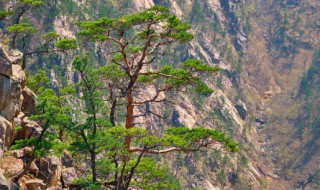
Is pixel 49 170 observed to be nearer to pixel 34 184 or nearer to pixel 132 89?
pixel 34 184

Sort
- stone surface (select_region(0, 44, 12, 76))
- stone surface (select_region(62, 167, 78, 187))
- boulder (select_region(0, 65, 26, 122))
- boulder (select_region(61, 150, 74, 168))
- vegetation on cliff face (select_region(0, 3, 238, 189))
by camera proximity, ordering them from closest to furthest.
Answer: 1. vegetation on cliff face (select_region(0, 3, 238, 189))
2. stone surface (select_region(0, 44, 12, 76))
3. boulder (select_region(0, 65, 26, 122))
4. stone surface (select_region(62, 167, 78, 187))
5. boulder (select_region(61, 150, 74, 168))

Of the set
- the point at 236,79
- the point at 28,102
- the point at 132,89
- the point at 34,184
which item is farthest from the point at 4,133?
the point at 236,79

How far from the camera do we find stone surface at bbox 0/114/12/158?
18.3 metres

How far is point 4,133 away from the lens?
1859 centimetres

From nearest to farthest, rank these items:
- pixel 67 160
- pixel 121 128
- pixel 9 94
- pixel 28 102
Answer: pixel 121 128 < pixel 9 94 < pixel 28 102 < pixel 67 160

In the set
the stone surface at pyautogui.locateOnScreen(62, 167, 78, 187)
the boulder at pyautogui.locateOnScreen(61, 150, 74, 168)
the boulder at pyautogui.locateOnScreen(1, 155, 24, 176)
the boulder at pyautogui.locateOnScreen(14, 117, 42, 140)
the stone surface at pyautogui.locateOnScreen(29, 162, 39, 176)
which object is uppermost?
the boulder at pyautogui.locateOnScreen(14, 117, 42, 140)

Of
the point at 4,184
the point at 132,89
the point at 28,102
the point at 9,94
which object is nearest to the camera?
the point at 4,184

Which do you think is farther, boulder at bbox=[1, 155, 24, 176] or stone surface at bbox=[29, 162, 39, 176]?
stone surface at bbox=[29, 162, 39, 176]

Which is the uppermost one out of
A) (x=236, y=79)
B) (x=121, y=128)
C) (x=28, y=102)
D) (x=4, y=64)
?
(x=236, y=79)

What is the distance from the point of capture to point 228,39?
155 metres

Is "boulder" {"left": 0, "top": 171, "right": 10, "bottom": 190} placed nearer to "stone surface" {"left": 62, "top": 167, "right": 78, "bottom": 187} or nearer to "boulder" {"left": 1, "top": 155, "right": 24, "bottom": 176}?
"boulder" {"left": 1, "top": 155, "right": 24, "bottom": 176}

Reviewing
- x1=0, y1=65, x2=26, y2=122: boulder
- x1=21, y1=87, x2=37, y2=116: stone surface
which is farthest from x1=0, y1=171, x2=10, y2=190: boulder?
x1=21, y1=87, x2=37, y2=116: stone surface

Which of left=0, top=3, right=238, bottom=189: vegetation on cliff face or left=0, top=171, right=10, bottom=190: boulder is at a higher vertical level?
left=0, top=3, right=238, bottom=189: vegetation on cliff face

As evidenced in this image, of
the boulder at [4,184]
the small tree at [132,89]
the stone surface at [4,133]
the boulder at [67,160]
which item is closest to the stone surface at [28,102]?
the boulder at [67,160]
